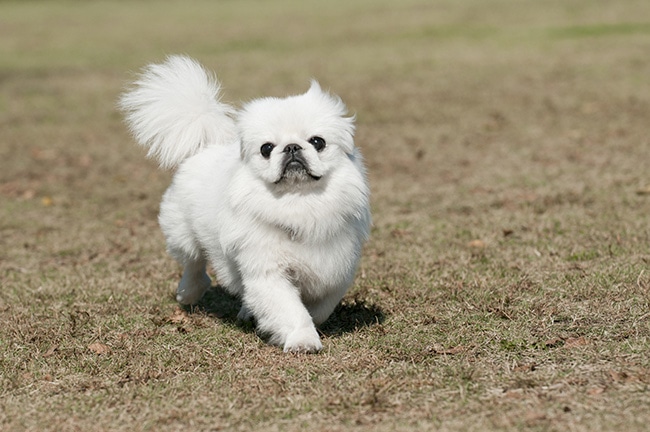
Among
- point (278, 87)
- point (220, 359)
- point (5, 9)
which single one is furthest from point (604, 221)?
point (5, 9)

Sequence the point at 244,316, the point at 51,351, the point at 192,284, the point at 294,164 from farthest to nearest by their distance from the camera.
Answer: the point at 192,284, the point at 244,316, the point at 51,351, the point at 294,164

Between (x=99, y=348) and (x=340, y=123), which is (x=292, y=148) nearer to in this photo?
(x=340, y=123)

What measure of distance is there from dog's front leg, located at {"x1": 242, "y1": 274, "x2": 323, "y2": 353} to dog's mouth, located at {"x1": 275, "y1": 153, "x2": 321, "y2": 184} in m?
0.55

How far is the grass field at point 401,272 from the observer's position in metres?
4.08

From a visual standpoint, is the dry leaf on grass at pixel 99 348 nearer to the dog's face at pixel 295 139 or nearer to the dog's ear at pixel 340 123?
the dog's face at pixel 295 139

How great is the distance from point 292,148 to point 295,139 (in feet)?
0.27

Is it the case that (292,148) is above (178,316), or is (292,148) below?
above

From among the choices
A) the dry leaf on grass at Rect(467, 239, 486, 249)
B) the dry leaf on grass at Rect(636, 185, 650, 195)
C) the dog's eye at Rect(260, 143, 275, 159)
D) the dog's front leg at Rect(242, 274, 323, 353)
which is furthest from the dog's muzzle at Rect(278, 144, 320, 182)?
the dry leaf on grass at Rect(636, 185, 650, 195)

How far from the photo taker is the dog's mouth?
464 cm

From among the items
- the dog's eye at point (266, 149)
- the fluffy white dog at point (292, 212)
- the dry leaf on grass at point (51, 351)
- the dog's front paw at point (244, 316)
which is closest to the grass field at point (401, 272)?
the dry leaf on grass at point (51, 351)

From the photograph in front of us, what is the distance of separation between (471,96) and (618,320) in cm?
1042

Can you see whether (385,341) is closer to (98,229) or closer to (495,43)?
(98,229)

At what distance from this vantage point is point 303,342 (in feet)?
15.4

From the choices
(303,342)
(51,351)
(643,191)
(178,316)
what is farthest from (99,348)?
(643,191)
